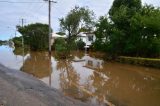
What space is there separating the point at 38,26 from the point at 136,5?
33.0 m

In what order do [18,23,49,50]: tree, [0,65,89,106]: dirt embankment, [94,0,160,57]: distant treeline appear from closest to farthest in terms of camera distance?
[0,65,89,106]: dirt embankment
[94,0,160,57]: distant treeline
[18,23,49,50]: tree

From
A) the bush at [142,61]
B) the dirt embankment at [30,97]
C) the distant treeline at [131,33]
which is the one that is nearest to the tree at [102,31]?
the distant treeline at [131,33]

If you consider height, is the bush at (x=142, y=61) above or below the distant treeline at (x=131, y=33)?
below

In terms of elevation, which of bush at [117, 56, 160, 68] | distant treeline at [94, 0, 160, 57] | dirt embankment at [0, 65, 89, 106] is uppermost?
distant treeline at [94, 0, 160, 57]

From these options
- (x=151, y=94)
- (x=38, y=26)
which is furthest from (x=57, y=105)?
(x=38, y=26)

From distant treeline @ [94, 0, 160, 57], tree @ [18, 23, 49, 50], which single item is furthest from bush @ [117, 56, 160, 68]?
tree @ [18, 23, 49, 50]

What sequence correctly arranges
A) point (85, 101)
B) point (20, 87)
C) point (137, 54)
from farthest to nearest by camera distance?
point (137, 54)
point (20, 87)
point (85, 101)

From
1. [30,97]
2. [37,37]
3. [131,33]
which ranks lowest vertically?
[30,97]

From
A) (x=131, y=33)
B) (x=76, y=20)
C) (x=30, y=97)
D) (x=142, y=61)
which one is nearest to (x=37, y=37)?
(x=76, y=20)

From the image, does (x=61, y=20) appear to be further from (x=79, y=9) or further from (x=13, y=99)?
(x=13, y=99)

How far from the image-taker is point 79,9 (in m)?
53.5

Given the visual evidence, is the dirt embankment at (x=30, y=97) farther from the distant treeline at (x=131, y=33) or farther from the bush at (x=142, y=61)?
the distant treeline at (x=131, y=33)

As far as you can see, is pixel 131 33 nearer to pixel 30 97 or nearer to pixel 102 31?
pixel 102 31

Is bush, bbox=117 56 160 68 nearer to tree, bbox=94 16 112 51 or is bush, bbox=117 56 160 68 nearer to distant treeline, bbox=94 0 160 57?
distant treeline, bbox=94 0 160 57
